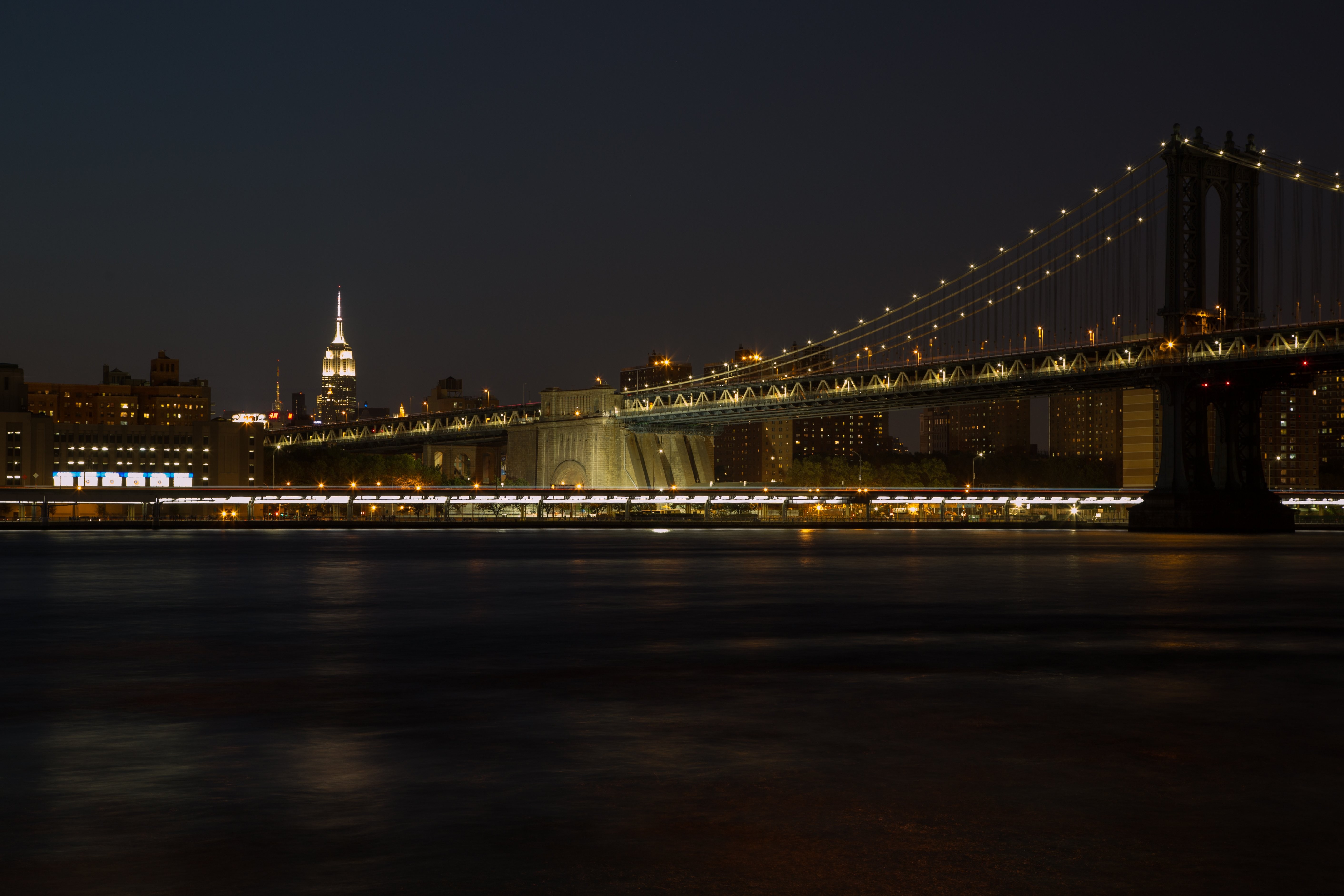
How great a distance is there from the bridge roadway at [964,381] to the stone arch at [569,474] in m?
6.00

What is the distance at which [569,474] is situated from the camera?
132 metres

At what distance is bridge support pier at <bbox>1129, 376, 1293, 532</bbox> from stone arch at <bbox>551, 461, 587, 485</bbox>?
63180 mm

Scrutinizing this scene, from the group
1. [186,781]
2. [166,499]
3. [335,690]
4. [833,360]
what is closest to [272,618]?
[335,690]

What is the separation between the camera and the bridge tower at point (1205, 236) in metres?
72.4

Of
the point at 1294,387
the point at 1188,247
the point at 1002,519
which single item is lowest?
the point at 1002,519

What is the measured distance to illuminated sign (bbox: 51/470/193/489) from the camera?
16088 cm

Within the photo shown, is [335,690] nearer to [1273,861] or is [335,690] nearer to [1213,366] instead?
[1273,861]

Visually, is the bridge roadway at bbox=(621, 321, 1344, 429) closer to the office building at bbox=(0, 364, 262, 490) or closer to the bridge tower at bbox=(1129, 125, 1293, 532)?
the bridge tower at bbox=(1129, 125, 1293, 532)

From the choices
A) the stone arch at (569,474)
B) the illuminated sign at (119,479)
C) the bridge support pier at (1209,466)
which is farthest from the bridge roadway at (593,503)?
the illuminated sign at (119,479)

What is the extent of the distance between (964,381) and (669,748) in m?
77.9

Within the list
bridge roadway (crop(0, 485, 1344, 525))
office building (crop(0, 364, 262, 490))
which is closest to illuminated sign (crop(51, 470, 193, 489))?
office building (crop(0, 364, 262, 490))

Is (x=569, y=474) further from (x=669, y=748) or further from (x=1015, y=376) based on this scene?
(x=669, y=748)

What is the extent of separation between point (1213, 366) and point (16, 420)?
123 m

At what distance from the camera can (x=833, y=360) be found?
113 meters
